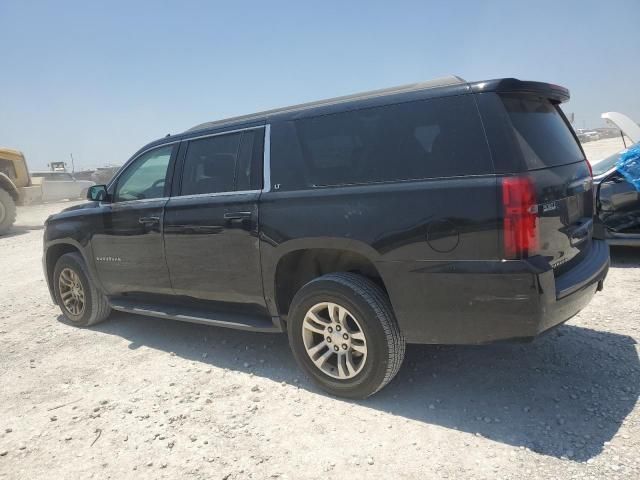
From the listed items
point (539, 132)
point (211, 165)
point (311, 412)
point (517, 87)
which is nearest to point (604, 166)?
point (539, 132)

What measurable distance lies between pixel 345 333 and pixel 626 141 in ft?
19.5

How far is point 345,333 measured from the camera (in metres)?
3.19

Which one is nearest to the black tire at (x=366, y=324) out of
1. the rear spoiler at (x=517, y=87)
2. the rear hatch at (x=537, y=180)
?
the rear hatch at (x=537, y=180)

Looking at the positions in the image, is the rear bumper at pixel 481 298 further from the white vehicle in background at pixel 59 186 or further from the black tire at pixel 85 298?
the white vehicle in background at pixel 59 186

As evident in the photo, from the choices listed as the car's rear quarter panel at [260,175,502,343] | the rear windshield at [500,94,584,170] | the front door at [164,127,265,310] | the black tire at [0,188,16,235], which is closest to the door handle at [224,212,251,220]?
the front door at [164,127,265,310]

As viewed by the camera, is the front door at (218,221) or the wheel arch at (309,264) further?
the front door at (218,221)

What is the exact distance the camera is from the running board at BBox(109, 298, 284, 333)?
3.65 meters

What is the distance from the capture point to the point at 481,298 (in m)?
2.68

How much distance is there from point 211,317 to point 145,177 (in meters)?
1.57

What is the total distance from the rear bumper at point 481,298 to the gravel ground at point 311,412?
57cm

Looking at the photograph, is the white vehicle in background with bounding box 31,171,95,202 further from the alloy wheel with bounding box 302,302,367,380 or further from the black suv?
the alloy wheel with bounding box 302,302,367,380

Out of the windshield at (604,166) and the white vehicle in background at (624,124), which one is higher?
the white vehicle in background at (624,124)

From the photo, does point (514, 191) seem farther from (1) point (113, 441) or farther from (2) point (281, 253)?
(1) point (113, 441)

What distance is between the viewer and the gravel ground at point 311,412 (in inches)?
103
